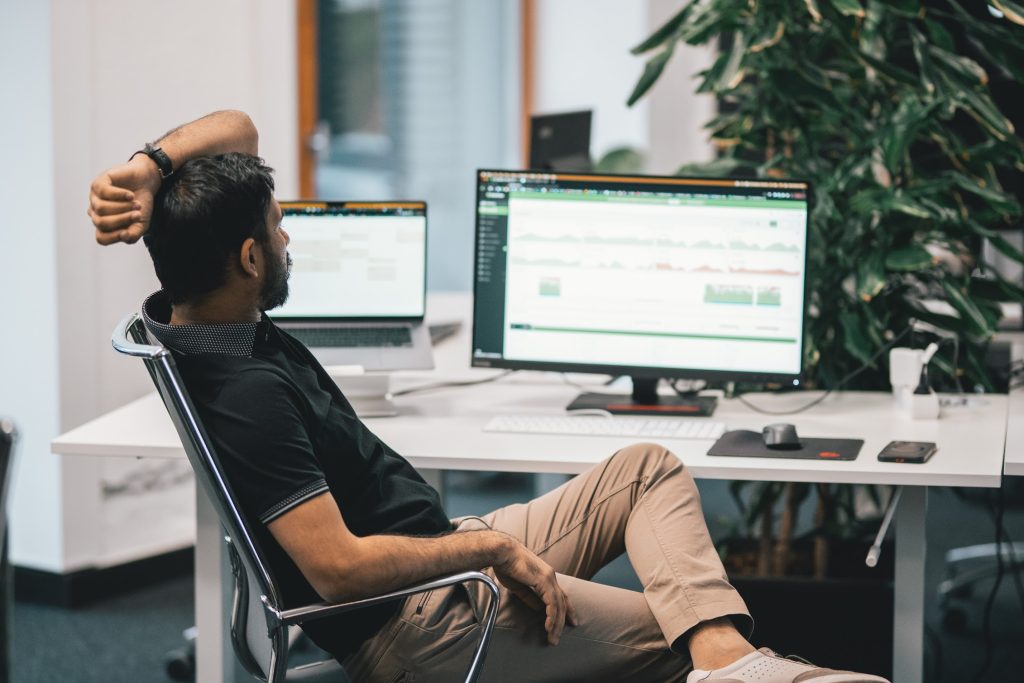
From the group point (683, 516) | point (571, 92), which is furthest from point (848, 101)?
point (571, 92)

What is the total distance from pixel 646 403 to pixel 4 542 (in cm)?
144

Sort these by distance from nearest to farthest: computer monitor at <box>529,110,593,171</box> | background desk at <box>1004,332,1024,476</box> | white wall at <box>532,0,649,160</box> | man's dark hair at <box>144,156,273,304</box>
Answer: man's dark hair at <box>144,156,273,304</box>, background desk at <box>1004,332,1024,476</box>, computer monitor at <box>529,110,593,171</box>, white wall at <box>532,0,649,160</box>

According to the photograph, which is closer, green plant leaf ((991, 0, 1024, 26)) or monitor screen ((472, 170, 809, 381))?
monitor screen ((472, 170, 809, 381))

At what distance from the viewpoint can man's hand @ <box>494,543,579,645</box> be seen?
1.73 metres

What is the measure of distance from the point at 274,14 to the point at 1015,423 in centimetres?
259

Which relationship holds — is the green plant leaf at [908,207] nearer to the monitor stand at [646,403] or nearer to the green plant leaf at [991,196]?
the green plant leaf at [991,196]

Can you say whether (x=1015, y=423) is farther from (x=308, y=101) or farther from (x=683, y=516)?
(x=308, y=101)

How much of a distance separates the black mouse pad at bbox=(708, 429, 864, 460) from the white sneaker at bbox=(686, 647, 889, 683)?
461 mm

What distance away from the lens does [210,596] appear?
7.16 ft

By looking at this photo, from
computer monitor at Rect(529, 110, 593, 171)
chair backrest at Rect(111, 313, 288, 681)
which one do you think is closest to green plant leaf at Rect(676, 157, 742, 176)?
computer monitor at Rect(529, 110, 593, 171)

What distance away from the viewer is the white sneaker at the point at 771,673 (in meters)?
1.62

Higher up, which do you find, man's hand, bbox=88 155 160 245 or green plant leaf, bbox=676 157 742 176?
green plant leaf, bbox=676 157 742 176

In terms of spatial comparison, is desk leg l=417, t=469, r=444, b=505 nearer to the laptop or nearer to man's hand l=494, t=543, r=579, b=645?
the laptop

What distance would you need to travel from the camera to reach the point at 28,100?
317cm
